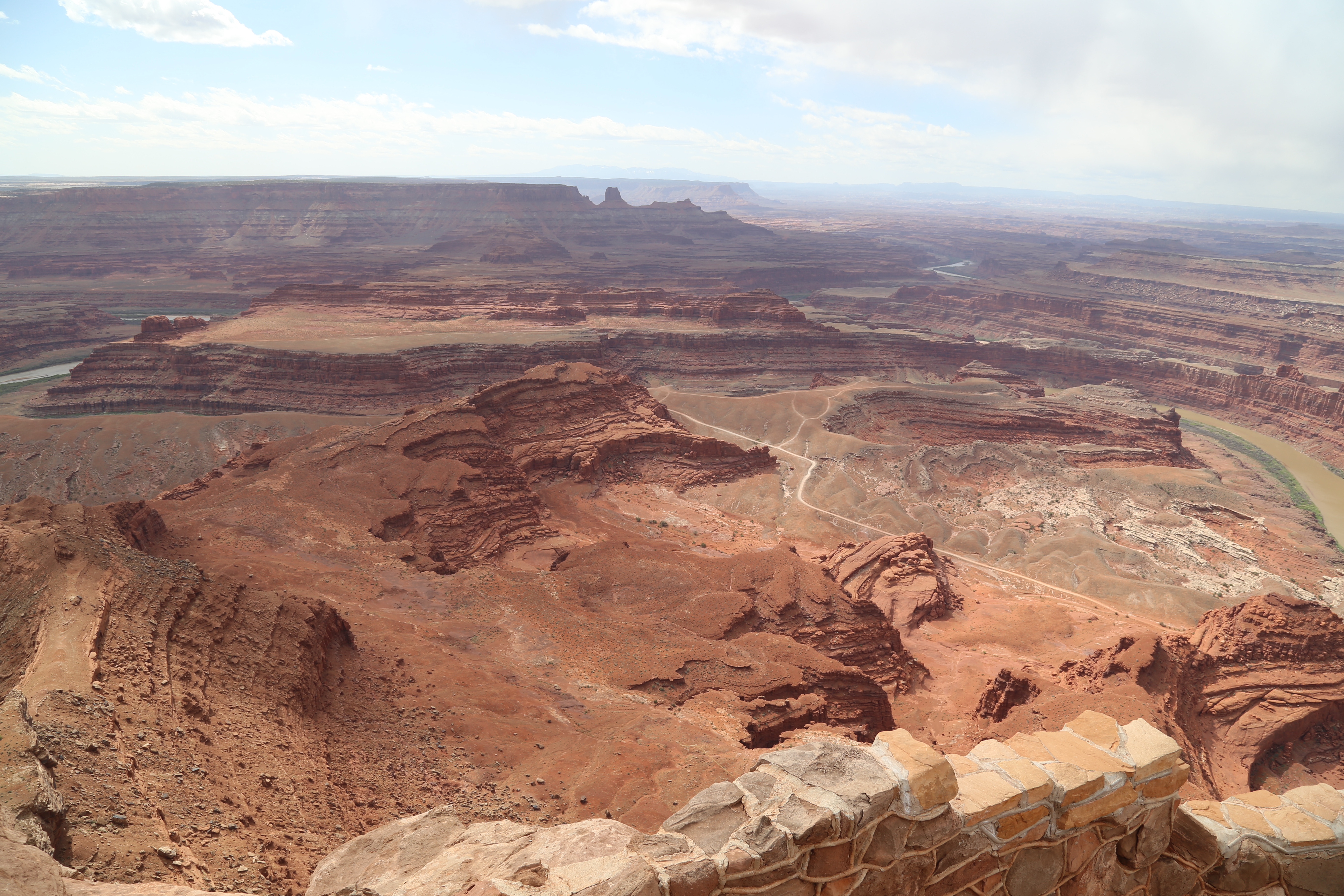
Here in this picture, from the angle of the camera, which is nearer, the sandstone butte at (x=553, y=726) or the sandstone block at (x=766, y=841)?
the sandstone block at (x=766, y=841)

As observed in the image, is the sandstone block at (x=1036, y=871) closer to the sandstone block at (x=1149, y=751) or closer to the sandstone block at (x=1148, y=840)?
the sandstone block at (x=1148, y=840)

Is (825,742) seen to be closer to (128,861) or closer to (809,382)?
(128,861)

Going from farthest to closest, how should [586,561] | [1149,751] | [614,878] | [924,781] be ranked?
1. [586,561]
2. [1149,751]
3. [924,781]
4. [614,878]

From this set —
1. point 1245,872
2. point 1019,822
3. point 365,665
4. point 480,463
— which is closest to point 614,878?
point 1019,822

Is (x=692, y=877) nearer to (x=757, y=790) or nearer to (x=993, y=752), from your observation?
(x=757, y=790)

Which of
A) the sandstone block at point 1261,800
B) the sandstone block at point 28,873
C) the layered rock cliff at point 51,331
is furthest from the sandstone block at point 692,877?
the layered rock cliff at point 51,331

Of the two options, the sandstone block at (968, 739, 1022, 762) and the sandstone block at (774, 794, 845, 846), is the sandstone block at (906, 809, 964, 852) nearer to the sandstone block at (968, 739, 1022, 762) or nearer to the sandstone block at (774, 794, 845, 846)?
the sandstone block at (774, 794, 845, 846)

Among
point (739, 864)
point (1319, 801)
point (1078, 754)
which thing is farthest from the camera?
point (1319, 801)
